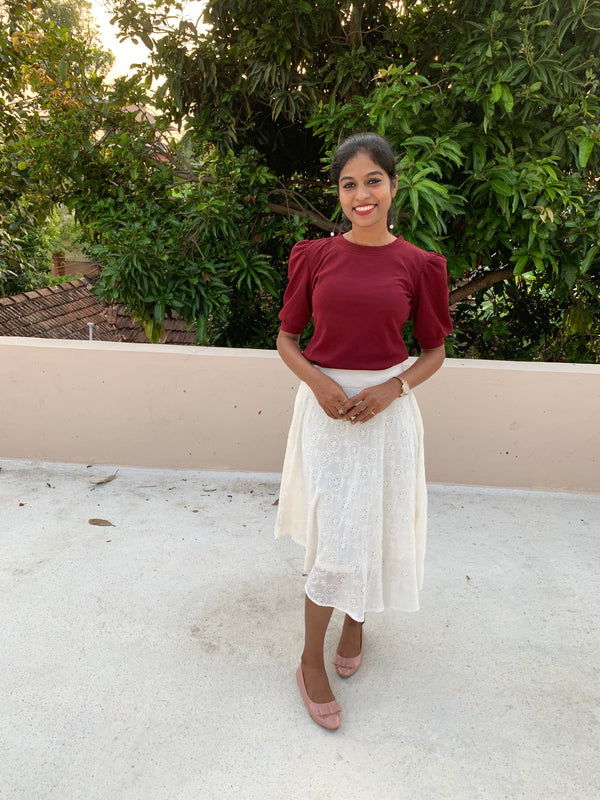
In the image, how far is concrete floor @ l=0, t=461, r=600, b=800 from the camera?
172 centimetres

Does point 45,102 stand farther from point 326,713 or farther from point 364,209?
point 326,713

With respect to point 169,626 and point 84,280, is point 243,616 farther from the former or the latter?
point 84,280

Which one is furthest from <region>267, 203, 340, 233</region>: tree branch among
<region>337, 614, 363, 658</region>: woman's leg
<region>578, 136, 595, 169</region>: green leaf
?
<region>337, 614, 363, 658</region>: woman's leg

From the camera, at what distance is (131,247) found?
3279 mm

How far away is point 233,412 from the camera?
3.41 metres

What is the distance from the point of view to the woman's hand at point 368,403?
1726 mm

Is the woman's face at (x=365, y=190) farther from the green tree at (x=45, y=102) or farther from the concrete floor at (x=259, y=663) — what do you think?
the green tree at (x=45, y=102)

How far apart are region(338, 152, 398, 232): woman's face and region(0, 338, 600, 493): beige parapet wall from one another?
5.45ft

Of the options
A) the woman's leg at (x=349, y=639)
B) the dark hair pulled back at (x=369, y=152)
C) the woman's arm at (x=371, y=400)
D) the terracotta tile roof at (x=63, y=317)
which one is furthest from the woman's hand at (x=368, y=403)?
the terracotta tile roof at (x=63, y=317)

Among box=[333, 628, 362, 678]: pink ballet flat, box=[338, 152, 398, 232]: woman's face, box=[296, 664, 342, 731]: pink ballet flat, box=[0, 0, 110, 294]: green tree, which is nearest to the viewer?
box=[338, 152, 398, 232]: woman's face

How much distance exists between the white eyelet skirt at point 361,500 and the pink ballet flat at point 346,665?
31 centimetres

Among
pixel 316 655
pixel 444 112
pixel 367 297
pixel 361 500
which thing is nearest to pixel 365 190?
pixel 367 297

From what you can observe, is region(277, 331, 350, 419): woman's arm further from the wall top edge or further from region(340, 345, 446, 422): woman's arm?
the wall top edge

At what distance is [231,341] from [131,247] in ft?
3.60
